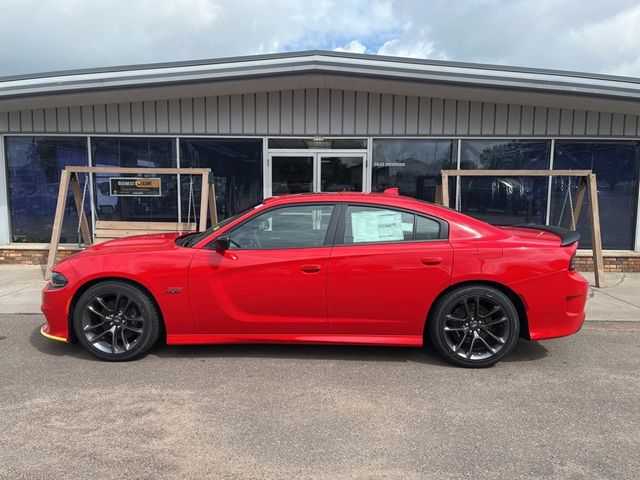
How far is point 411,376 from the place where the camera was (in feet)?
12.7

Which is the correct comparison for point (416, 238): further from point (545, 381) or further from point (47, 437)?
point (47, 437)

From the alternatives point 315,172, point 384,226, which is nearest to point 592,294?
point 384,226

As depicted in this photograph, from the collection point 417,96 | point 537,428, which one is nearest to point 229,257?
point 537,428

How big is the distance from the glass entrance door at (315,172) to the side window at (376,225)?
4.51 meters

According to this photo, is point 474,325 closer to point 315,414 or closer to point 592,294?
point 315,414

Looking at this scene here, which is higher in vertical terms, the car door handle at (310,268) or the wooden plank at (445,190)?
Result: the wooden plank at (445,190)

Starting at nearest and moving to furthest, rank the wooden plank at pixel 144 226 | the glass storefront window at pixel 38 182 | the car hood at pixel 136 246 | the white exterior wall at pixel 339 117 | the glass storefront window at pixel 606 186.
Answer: the car hood at pixel 136 246 → the wooden plank at pixel 144 226 → the white exterior wall at pixel 339 117 → the glass storefront window at pixel 606 186 → the glass storefront window at pixel 38 182

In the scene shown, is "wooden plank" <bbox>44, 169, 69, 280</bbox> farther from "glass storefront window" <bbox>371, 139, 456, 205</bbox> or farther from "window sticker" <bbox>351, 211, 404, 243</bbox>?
"window sticker" <bbox>351, 211, 404, 243</bbox>

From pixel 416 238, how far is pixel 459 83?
4.22 m

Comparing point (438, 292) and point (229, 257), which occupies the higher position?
point (229, 257)

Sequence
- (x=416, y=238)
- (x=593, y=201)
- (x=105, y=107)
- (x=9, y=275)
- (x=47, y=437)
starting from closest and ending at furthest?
(x=47, y=437)
(x=416, y=238)
(x=593, y=201)
(x=9, y=275)
(x=105, y=107)

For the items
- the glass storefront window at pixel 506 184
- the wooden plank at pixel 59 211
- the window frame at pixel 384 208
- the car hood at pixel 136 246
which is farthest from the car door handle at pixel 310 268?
the glass storefront window at pixel 506 184

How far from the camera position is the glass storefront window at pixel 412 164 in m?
8.58

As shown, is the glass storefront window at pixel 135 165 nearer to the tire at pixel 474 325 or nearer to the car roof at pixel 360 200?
the car roof at pixel 360 200
